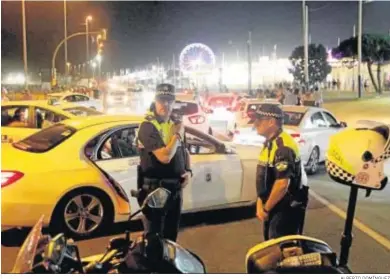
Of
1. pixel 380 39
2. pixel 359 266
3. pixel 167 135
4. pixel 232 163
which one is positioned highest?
pixel 380 39

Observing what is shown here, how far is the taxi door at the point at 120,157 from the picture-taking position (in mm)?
7191

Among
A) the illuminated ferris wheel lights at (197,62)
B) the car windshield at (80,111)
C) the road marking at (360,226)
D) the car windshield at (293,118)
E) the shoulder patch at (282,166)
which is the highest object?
the illuminated ferris wheel lights at (197,62)

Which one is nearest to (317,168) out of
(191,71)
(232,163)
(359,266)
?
(232,163)

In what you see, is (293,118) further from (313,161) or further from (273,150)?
(273,150)

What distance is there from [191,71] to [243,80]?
283ft

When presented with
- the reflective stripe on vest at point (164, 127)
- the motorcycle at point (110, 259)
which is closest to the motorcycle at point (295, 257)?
the motorcycle at point (110, 259)

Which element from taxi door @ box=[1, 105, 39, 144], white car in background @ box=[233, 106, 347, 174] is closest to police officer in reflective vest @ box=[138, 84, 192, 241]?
white car in background @ box=[233, 106, 347, 174]

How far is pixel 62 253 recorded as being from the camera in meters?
2.85

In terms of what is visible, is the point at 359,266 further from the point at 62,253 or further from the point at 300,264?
the point at 62,253

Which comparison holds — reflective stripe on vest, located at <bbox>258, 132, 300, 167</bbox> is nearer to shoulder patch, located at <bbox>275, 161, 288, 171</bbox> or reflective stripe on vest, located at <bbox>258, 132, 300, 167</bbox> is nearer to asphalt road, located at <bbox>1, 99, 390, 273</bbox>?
shoulder patch, located at <bbox>275, 161, 288, 171</bbox>

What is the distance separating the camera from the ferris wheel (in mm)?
28250

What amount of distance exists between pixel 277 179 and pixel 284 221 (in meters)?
0.33

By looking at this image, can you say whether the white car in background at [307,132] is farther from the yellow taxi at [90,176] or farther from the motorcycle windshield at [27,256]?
the motorcycle windshield at [27,256]

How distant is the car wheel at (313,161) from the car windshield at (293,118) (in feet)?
2.10
